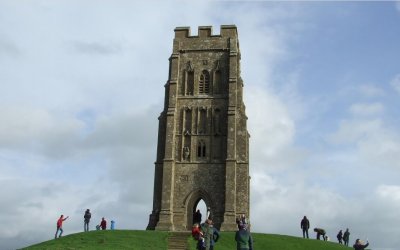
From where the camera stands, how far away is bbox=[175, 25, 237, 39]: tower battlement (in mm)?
53281

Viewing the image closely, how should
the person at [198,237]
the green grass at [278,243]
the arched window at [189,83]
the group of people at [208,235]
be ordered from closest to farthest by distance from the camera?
the group of people at [208,235], the person at [198,237], the green grass at [278,243], the arched window at [189,83]

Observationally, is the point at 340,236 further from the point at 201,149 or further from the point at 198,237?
the point at 198,237

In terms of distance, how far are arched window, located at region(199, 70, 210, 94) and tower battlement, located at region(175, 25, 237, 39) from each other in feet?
14.0

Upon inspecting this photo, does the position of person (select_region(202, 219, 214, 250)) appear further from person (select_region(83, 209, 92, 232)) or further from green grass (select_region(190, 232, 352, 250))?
person (select_region(83, 209, 92, 232))

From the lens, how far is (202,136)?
1962 inches

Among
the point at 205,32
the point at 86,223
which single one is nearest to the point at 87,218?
the point at 86,223

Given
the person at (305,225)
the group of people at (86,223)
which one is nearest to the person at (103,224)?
the group of people at (86,223)

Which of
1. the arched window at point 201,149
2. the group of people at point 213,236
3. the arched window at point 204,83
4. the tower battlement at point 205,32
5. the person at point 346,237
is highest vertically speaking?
the tower battlement at point 205,32

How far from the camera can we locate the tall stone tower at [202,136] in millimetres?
46969

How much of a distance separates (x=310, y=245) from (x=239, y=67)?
75.0ft

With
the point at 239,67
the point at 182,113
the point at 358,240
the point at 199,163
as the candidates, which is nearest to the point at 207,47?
the point at 239,67

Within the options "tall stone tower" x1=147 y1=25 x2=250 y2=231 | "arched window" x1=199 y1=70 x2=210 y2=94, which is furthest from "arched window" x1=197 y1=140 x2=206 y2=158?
"arched window" x1=199 y1=70 x2=210 y2=94

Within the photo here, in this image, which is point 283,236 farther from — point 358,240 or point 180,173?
point 358,240

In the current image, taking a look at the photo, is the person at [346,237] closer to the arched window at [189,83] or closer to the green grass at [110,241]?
the green grass at [110,241]
